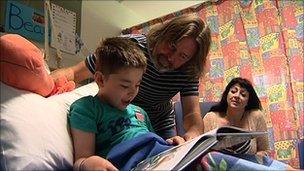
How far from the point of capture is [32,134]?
63cm

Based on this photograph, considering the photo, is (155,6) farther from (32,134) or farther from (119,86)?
(32,134)

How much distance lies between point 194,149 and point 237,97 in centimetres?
162

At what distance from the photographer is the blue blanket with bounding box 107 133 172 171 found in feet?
2.06

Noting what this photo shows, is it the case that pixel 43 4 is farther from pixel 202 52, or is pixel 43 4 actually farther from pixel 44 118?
pixel 44 118

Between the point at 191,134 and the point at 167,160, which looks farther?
the point at 191,134

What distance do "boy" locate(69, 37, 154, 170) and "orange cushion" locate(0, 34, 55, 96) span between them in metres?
0.10

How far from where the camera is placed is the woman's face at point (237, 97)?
208cm

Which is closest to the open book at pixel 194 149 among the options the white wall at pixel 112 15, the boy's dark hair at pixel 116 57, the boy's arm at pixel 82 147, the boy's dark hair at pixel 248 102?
the boy's arm at pixel 82 147

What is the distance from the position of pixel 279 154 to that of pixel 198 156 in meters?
1.81

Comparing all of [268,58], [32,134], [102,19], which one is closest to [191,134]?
[32,134]

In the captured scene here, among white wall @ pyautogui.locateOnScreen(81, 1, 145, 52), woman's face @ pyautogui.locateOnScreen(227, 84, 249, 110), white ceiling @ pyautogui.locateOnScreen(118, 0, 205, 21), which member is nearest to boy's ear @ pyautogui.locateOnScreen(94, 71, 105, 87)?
woman's face @ pyautogui.locateOnScreen(227, 84, 249, 110)

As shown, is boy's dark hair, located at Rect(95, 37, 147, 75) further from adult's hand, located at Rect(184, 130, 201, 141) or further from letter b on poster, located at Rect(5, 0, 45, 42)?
letter b on poster, located at Rect(5, 0, 45, 42)

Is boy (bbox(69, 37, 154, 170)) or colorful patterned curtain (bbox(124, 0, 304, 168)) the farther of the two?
colorful patterned curtain (bbox(124, 0, 304, 168))

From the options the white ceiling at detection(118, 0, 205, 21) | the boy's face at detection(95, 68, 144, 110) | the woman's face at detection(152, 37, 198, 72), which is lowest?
the boy's face at detection(95, 68, 144, 110)
